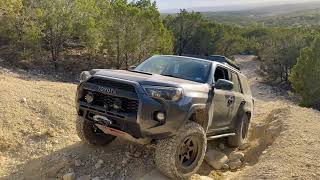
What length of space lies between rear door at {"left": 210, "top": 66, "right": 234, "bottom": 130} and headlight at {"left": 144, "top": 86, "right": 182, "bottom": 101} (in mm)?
1199

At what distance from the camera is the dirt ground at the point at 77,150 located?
6414 millimetres

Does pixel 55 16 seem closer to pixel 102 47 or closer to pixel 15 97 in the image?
pixel 102 47

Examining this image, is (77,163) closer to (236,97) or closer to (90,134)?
(90,134)

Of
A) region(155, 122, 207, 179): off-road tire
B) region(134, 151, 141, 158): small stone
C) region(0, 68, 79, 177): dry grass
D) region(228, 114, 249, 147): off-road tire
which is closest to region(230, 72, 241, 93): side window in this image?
region(228, 114, 249, 147): off-road tire

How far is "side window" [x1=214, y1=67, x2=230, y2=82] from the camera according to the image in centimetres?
720

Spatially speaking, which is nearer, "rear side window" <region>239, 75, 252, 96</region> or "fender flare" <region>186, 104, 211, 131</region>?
"fender flare" <region>186, 104, 211, 131</region>

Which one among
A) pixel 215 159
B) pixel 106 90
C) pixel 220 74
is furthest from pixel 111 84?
pixel 215 159

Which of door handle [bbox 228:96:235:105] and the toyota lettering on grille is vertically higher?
the toyota lettering on grille

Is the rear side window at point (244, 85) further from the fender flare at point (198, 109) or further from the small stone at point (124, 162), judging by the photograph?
the small stone at point (124, 162)

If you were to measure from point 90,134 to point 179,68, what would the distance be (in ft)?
6.20

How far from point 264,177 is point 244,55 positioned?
50.5 m

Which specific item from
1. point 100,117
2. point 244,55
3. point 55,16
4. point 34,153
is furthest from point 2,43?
point 244,55

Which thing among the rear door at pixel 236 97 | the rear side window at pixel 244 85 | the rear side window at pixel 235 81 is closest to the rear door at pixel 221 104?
the rear door at pixel 236 97

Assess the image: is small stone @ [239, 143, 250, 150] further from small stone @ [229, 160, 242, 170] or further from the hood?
the hood
